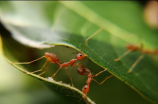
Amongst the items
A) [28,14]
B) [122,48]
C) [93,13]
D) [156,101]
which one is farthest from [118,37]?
[28,14]

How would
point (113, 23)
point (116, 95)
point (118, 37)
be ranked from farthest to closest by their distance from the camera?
point (113, 23) → point (118, 37) → point (116, 95)

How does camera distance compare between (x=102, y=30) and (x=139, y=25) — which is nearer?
(x=102, y=30)

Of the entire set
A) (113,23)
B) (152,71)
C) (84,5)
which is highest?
(84,5)

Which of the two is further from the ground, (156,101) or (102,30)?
(102,30)

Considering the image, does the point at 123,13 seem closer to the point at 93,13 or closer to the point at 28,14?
the point at 93,13

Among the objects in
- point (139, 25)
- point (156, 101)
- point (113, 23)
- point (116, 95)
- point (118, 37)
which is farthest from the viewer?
point (139, 25)

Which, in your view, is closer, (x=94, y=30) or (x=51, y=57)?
(x=51, y=57)

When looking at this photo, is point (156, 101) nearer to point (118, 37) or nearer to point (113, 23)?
point (118, 37)
